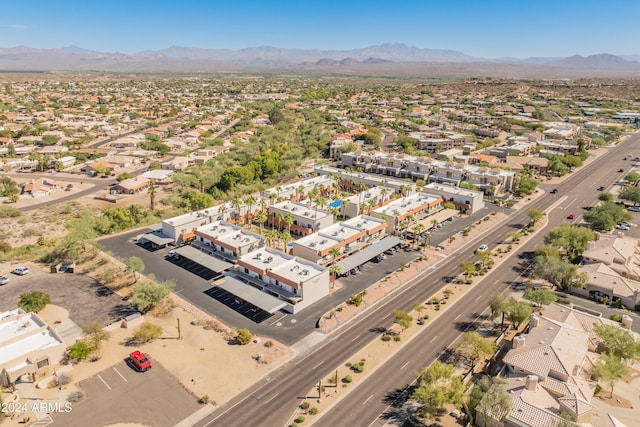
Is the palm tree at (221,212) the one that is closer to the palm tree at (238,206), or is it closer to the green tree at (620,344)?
the palm tree at (238,206)

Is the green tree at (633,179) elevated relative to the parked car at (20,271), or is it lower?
elevated

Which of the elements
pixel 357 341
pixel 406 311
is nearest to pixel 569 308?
pixel 406 311

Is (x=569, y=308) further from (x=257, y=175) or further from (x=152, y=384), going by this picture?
(x=257, y=175)

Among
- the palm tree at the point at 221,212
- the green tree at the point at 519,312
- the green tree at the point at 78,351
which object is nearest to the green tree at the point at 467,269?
the green tree at the point at 519,312

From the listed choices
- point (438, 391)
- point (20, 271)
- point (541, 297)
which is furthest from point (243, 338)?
point (20, 271)

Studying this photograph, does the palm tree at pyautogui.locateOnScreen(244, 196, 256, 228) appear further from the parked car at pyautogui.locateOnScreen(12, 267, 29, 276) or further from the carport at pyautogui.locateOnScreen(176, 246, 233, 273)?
the parked car at pyautogui.locateOnScreen(12, 267, 29, 276)

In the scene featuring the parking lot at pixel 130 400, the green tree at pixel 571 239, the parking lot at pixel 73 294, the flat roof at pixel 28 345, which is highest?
the green tree at pixel 571 239
